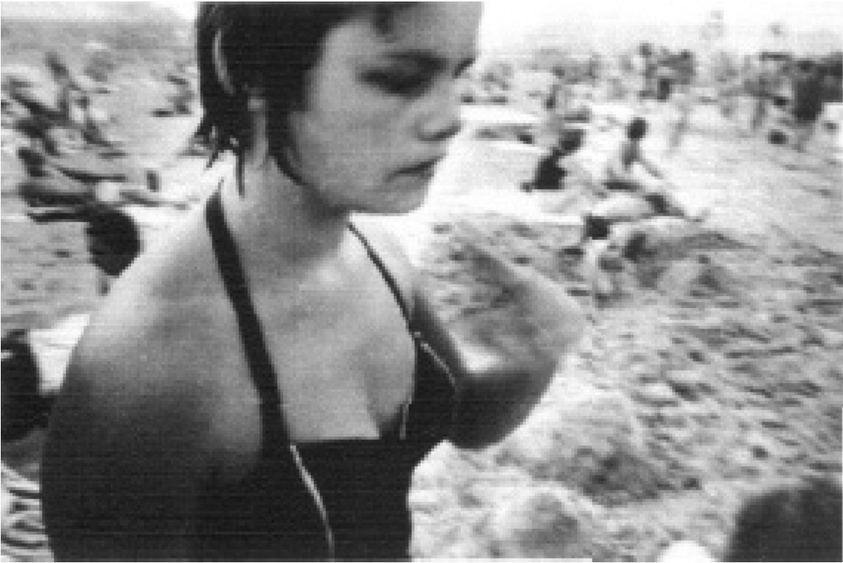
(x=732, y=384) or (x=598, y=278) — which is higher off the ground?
(x=598, y=278)

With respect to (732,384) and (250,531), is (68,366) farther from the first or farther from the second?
(732,384)

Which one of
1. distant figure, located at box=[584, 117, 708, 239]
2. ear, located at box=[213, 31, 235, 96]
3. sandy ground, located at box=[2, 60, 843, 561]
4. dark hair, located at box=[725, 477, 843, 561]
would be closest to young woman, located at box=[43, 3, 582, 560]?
ear, located at box=[213, 31, 235, 96]

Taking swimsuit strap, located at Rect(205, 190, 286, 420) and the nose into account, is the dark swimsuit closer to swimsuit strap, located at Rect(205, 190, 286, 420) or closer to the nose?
swimsuit strap, located at Rect(205, 190, 286, 420)

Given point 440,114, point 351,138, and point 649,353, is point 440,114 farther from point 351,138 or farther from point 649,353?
point 649,353

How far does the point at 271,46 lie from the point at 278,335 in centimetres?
29

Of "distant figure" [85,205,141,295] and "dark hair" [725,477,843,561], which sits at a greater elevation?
"distant figure" [85,205,141,295]

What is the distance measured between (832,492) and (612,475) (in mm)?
266

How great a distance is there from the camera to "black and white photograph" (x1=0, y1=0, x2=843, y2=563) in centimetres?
89

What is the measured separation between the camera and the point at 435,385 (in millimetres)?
993

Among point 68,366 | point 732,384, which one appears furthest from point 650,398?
point 68,366

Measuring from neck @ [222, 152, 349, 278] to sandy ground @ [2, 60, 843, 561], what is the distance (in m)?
0.21

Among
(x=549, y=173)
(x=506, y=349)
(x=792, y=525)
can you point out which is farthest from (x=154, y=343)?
(x=792, y=525)

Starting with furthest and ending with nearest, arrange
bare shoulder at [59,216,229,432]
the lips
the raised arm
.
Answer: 1. the raised arm
2. the lips
3. bare shoulder at [59,216,229,432]

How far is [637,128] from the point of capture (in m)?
1.14
